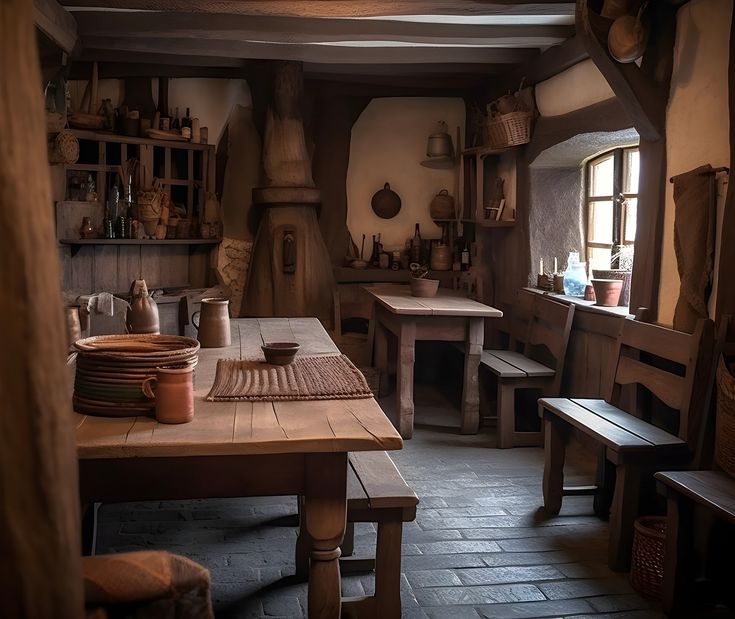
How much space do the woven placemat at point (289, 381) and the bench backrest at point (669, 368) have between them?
1342 mm

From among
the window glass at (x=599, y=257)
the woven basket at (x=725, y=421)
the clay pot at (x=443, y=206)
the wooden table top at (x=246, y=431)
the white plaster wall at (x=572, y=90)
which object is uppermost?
the white plaster wall at (x=572, y=90)

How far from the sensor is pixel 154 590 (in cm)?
122

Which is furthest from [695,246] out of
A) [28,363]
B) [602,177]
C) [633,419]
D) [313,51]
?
[313,51]

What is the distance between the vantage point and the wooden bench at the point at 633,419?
9.89 ft

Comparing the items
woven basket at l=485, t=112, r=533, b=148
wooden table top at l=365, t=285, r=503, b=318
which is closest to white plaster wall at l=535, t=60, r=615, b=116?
woven basket at l=485, t=112, r=533, b=148

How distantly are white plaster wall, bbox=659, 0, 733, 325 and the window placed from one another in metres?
0.88

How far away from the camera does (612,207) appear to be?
4.90 m

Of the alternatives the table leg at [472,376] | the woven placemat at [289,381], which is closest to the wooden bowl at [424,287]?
the table leg at [472,376]

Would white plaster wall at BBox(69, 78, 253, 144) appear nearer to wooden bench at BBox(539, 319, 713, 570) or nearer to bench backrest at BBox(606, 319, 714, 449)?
wooden bench at BBox(539, 319, 713, 570)

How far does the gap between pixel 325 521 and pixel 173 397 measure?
0.50 m

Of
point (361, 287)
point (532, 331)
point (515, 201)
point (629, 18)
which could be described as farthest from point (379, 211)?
point (629, 18)

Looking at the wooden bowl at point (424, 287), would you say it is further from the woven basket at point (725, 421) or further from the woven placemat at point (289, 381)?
the woven basket at point (725, 421)

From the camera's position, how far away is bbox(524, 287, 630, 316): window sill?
13.8 ft

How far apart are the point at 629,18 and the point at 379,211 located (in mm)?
3652
